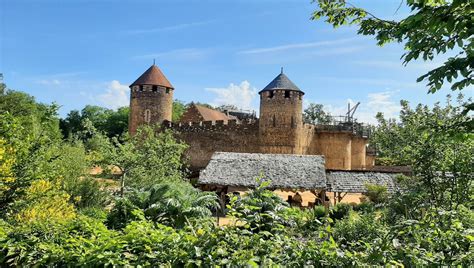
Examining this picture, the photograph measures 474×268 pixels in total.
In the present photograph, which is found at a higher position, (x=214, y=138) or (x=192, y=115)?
(x=192, y=115)

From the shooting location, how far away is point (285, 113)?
30016mm

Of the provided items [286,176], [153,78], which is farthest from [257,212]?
[153,78]

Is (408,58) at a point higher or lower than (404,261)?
higher

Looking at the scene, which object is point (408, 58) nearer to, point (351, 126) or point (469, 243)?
point (469, 243)

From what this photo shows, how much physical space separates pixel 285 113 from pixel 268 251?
27.0 m

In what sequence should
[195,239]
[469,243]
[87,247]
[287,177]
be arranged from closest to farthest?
[469,243]
[195,239]
[87,247]
[287,177]

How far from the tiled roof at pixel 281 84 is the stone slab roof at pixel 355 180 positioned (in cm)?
1088

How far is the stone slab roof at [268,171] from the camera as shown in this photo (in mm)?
18812

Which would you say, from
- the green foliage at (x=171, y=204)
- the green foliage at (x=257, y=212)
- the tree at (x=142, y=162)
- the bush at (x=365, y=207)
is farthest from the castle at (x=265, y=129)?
the green foliage at (x=257, y=212)

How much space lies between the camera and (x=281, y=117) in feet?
98.7

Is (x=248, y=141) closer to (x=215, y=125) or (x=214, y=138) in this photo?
(x=214, y=138)

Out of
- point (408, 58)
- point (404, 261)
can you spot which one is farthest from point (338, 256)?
point (408, 58)

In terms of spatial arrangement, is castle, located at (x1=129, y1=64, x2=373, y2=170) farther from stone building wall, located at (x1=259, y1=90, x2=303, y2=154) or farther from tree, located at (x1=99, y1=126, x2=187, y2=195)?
tree, located at (x1=99, y1=126, x2=187, y2=195)

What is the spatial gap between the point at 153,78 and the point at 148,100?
6.68 feet
